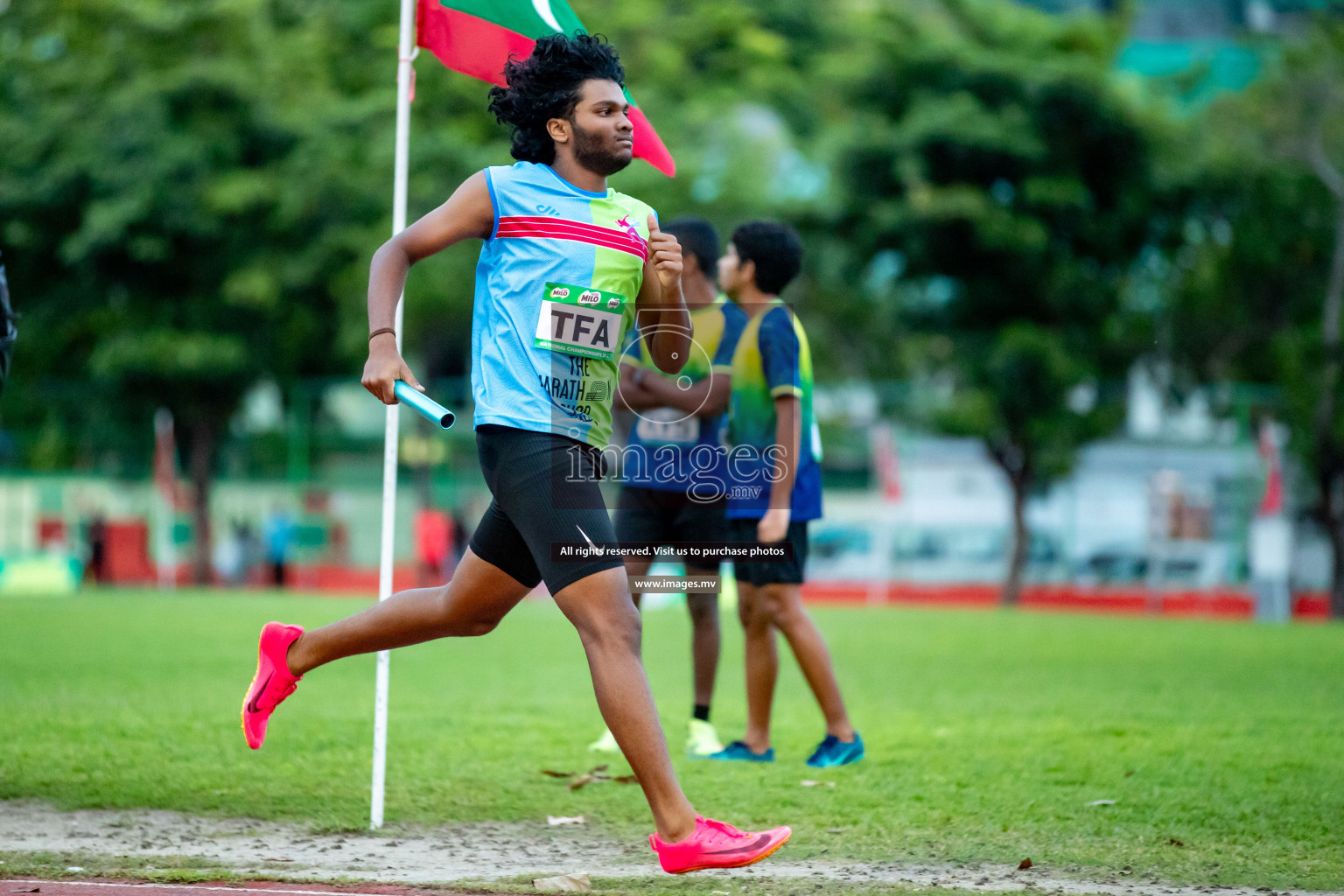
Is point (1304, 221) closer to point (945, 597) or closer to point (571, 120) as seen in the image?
point (945, 597)

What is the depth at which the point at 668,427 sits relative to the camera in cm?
672

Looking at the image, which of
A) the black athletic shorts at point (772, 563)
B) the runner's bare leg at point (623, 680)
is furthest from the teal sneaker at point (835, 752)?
the runner's bare leg at point (623, 680)

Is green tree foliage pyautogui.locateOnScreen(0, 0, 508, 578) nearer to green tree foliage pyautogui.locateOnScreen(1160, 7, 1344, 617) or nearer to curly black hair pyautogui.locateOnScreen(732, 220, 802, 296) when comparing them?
green tree foliage pyautogui.locateOnScreen(1160, 7, 1344, 617)

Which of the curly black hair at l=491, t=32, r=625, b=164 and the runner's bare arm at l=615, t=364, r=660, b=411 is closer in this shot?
the curly black hair at l=491, t=32, r=625, b=164

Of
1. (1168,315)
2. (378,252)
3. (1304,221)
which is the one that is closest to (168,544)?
(1168,315)

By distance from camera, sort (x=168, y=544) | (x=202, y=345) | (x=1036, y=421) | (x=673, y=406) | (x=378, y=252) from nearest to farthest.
A: (x=378, y=252), (x=673, y=406), (x=1036, y=421), (x=202, y=345), (x=168, y=544)

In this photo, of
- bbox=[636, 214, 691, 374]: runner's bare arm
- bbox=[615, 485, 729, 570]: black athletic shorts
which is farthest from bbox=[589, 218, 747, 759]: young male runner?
bbox=[636, 214, 691, 374]: runner's bare arm

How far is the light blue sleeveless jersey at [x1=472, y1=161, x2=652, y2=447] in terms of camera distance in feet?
13.0

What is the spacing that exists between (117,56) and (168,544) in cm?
983

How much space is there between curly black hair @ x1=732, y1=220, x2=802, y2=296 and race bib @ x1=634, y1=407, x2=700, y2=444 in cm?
69

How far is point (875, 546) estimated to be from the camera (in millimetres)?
25844

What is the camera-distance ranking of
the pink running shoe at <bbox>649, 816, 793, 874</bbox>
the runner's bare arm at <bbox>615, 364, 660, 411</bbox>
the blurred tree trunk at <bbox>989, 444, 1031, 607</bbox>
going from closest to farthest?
the pink running shoe at <bbox>649, 816, 793, 874</bbox>
the runner's bare arm at <bbox>615, 364, 660, 411</bbox>
the blurred tree trunk at <bbox>989, 444, 1031, 607</bbox>

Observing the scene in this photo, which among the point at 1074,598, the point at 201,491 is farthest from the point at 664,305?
the point at 201,491

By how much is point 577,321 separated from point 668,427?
2730mm
